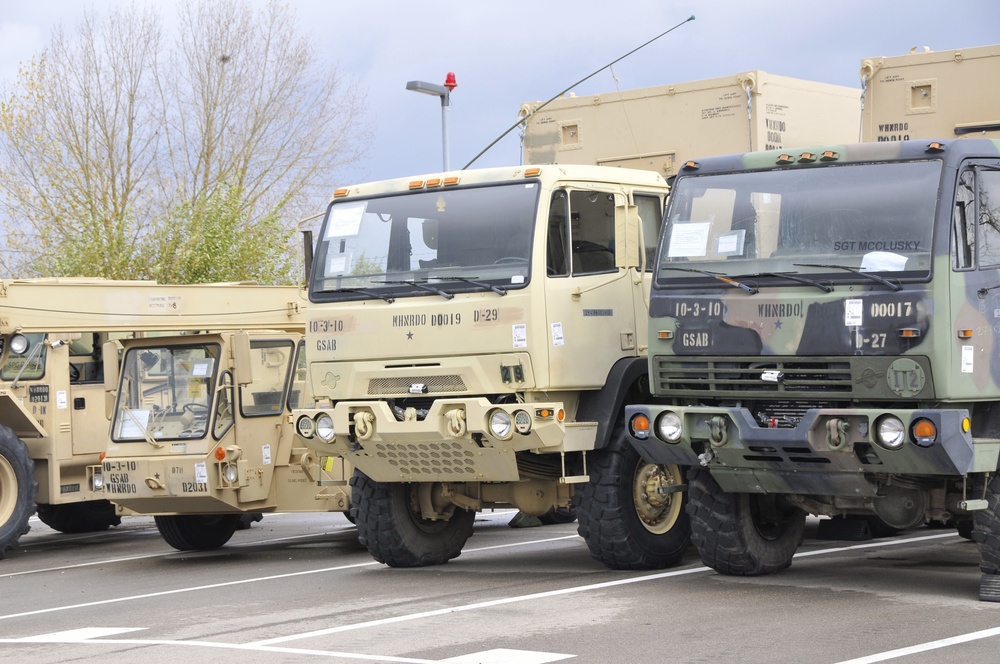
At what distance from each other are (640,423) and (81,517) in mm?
10143

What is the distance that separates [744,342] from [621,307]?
184 cm

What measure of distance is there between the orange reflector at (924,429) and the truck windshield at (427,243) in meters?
3.08

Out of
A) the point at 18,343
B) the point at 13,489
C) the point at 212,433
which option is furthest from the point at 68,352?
the point at 212,433

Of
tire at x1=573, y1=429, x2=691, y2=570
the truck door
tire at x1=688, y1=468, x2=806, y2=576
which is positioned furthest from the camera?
tire at x1=573, y1=429, x2=691, y2=570

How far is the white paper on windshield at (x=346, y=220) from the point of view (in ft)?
38.9

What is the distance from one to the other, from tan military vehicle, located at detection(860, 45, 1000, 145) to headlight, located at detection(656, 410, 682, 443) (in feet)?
11.2

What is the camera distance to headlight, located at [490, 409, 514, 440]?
35.9 feet

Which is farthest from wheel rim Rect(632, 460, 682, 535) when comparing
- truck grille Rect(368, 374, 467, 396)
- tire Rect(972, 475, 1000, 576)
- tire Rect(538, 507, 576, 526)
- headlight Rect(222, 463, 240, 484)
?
tire Rect(538, 507, 576, 526)

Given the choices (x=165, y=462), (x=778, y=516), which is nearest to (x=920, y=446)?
(x=778, y=516)

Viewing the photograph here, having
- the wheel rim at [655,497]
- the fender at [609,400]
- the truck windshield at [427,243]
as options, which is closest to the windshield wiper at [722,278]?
the truck windshield at [427,243]

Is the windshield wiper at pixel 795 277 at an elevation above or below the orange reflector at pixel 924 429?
above

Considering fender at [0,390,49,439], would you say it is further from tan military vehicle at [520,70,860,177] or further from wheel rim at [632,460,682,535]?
wheel rim at [632,460,682,535]

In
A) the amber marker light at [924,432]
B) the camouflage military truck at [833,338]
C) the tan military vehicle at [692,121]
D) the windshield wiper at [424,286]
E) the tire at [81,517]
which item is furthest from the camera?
the tire at [81,517]

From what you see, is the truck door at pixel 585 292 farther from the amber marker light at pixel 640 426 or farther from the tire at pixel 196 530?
the tire at pixel 196 530
